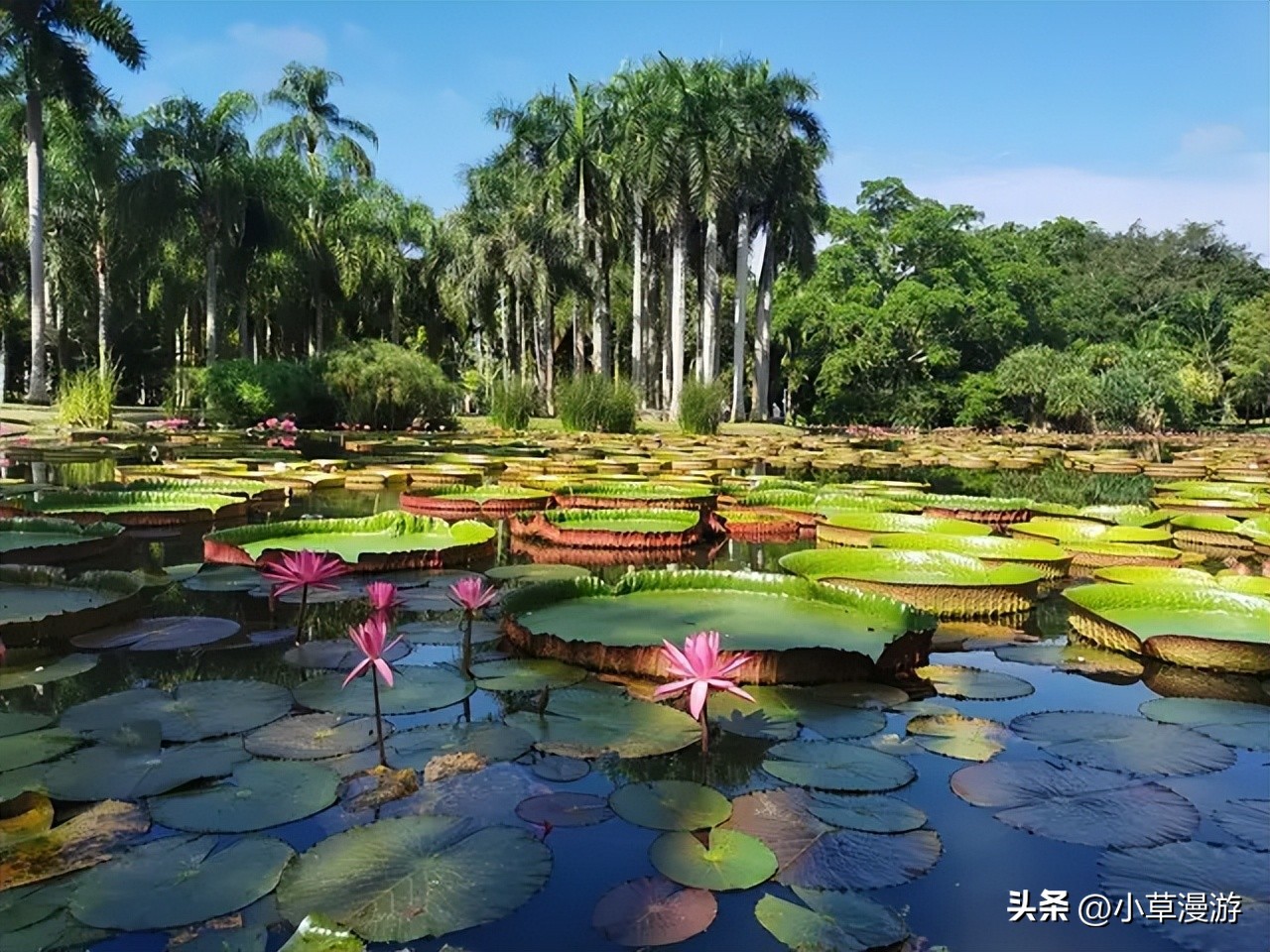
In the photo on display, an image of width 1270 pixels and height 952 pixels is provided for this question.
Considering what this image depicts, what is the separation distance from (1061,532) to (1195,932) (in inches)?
194

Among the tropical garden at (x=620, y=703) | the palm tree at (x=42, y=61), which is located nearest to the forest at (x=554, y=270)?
the palm tree at (x=42, y=61)

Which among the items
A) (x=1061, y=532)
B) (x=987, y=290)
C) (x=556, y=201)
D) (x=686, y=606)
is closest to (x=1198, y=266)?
(x=987, y=290)

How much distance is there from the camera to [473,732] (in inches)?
108

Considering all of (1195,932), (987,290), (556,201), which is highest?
(556,201)

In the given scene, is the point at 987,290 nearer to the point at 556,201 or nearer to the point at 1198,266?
the point at 556,201

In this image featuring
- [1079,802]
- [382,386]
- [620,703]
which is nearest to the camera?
[1079,802]

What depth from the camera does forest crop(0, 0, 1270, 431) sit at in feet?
78.9

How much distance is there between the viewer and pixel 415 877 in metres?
1.89

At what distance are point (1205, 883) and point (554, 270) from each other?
31238mm

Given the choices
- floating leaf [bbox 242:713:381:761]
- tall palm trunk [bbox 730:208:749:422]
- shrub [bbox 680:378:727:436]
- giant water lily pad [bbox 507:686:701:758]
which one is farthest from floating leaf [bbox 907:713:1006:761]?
tall palm trunk [bbox 730:208:749:422]

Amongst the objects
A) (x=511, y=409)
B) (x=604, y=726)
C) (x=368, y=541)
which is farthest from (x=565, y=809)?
(x=511, y=409)

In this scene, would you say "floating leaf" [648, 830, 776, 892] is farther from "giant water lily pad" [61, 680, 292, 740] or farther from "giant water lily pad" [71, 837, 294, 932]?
"giant water lily pad" [61, 680, 292, 740]

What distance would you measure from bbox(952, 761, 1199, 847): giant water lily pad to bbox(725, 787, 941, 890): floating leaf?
1.06 ft

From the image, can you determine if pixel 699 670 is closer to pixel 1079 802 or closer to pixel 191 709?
pixel 1079 802
